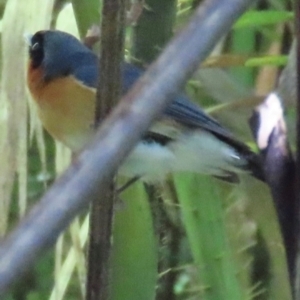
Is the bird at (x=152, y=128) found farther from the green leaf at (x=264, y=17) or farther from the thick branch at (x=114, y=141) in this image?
the thick branch at (x=114, y=141)

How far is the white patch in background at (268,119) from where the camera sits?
0.33 metres

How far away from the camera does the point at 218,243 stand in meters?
0.69

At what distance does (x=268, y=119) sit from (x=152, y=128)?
0.51 m

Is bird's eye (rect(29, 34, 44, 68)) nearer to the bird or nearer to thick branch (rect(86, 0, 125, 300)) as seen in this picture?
the bird

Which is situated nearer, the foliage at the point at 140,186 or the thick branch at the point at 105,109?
the thick branch at the point at 105,109

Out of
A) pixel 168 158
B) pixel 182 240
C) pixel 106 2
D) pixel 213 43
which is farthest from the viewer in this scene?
pixel 182 240

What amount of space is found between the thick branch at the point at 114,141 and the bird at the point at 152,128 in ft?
2.19

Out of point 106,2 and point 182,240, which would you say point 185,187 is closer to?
point 106,2

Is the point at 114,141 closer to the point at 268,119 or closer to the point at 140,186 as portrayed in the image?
the point at 268,119

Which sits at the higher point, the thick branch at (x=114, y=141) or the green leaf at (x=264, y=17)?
the thick branch at (x=114, y=141)

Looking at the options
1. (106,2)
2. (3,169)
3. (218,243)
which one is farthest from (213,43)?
(218,243)

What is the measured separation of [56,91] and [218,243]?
14.6 inches

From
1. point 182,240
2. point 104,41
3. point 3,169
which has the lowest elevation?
point 182,240

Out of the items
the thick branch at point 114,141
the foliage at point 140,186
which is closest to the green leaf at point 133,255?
the foliage at point 140,186
